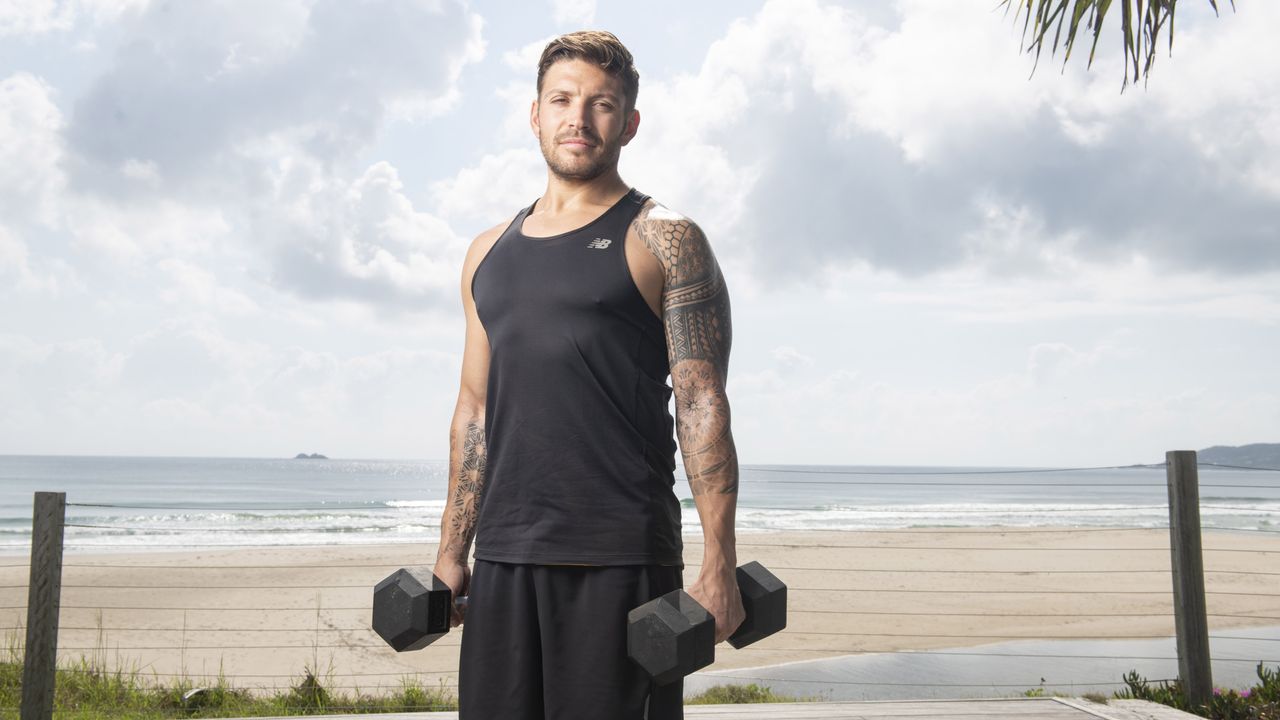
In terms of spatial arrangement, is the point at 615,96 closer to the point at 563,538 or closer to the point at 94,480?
the point at 563,538

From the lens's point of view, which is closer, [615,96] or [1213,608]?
[615,96]

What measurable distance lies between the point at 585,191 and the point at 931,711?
96.6 inches

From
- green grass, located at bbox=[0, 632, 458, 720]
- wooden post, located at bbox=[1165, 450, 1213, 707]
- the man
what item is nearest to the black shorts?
the man

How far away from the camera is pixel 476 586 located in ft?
4.96

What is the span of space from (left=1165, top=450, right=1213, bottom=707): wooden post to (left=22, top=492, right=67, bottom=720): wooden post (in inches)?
157

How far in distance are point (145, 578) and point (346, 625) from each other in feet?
16.5

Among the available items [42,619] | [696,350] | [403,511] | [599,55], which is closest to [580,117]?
[599,55]

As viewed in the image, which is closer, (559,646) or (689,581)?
(559,646)

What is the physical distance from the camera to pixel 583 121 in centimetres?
160

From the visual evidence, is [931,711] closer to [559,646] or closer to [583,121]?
[559,646]

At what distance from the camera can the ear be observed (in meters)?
1.66

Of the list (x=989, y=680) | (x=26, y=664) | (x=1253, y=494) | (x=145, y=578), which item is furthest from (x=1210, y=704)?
(x=1253, y=494)

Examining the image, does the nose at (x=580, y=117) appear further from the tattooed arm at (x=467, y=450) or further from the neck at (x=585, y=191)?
the tattooed arm at (x=467, y=450)

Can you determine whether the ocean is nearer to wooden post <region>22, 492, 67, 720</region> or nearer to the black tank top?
wooden post <region>22, 492, 67, 720</region>
